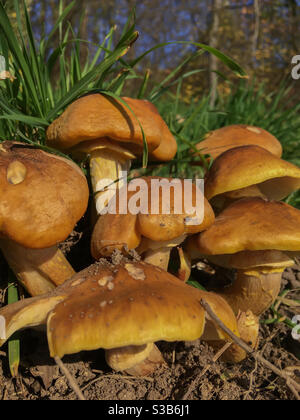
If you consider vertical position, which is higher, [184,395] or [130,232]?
[130,232]

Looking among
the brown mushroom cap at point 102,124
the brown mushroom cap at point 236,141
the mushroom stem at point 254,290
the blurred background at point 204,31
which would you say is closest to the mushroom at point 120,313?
the mushroom stem at point 254,290

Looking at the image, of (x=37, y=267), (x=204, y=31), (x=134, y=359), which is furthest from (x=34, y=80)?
(x=204, y=31)

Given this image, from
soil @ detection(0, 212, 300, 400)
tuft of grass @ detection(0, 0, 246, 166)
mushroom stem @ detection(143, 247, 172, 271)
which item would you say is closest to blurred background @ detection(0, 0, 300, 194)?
tuft of grass @ detection(0, 0, 246, 166)

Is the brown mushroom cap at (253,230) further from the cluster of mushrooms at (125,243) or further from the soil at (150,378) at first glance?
the soil at (150,378)

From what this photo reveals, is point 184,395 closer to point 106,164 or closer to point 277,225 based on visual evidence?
point 277,225

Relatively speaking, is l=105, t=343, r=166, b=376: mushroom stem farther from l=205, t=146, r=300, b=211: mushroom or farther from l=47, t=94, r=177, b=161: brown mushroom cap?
l=47, t=94, r=177, b=161: brown mushroom cap
